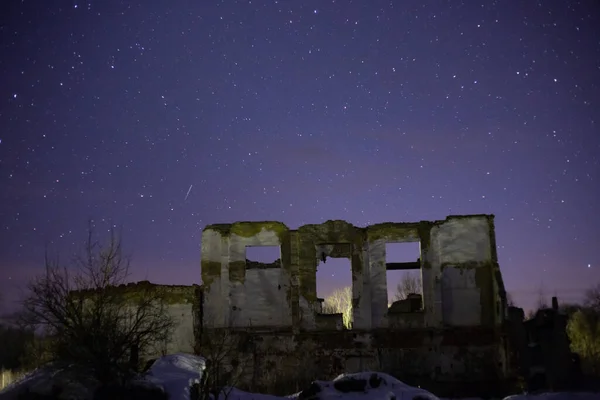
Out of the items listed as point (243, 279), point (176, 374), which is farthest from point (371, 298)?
point (176, 374)

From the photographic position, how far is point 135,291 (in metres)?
21.8

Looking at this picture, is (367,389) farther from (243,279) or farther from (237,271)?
(237,271)

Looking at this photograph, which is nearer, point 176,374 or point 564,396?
point 176,374

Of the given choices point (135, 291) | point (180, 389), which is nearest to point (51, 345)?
point (180, 389)

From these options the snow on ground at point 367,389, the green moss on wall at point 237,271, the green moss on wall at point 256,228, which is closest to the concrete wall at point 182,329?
the green moss on wall at point 237,271

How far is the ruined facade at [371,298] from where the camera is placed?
20.2 m

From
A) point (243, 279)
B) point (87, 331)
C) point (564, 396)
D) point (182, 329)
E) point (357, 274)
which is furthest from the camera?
point (182, 329)

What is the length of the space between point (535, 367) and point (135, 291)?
14.4 metres

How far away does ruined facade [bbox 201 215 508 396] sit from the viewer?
2025 centimetres

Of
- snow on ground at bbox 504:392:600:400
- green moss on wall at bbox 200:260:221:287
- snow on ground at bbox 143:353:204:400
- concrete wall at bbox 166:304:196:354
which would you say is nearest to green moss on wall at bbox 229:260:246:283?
green moss on wall at bbox 200:260:221:287

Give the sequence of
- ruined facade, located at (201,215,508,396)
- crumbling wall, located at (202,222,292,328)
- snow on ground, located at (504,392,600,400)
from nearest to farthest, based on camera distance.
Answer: snow on ground, located at (504,392,600,400), ruined facade, located at (201,215,508,396), crumbling wall, located at (202,222,292,328)

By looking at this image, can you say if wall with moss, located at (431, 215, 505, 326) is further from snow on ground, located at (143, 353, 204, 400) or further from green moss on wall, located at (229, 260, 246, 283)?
snow on ground, located at (143, 353, 204, 400)

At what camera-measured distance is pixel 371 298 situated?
2109 centimetres

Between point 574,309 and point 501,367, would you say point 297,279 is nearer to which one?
point 501,367
